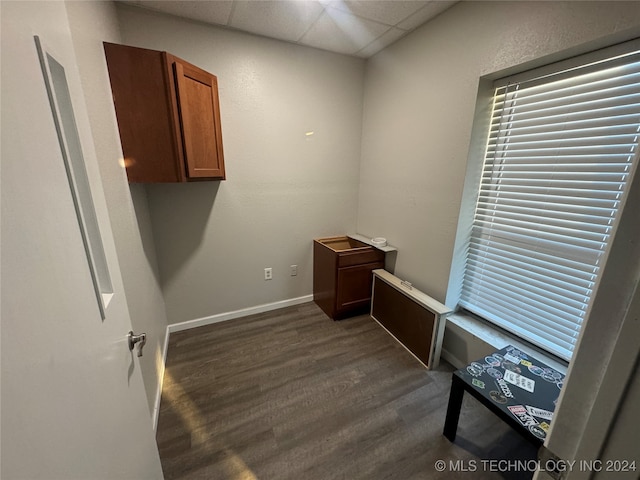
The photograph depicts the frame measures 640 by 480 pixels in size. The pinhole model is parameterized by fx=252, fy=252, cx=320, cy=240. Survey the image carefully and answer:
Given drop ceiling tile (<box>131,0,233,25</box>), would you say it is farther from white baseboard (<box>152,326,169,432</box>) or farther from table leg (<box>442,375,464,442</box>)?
table leg (<box>442,375,464,442</box>)

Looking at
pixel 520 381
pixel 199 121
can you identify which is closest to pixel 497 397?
pixel 520 381

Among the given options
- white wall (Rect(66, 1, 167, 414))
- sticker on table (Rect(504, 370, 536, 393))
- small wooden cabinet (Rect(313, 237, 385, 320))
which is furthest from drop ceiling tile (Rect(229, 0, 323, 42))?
sticker on table (Rect(504, 370, 536, 393))

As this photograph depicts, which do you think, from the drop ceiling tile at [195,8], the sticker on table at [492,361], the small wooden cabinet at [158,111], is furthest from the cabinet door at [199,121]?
the sticker on table at [492,361]

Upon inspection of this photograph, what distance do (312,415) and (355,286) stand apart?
1.21 metres

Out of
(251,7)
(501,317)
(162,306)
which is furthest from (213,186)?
(501,317)

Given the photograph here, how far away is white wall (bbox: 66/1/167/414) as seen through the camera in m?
1.10

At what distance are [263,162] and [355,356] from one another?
1.90m

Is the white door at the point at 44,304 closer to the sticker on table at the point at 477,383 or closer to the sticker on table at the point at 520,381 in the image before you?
the sticker on table at the point at 477,383

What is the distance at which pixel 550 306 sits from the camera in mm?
1508

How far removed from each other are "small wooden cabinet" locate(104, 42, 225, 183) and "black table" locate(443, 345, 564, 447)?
2.11 meters

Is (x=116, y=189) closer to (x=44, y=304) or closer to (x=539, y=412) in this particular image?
(x=44, y=304)

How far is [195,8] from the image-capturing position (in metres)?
1.74

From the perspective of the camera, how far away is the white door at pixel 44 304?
0.35 metres

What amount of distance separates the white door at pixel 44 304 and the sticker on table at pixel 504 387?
1602 mm
